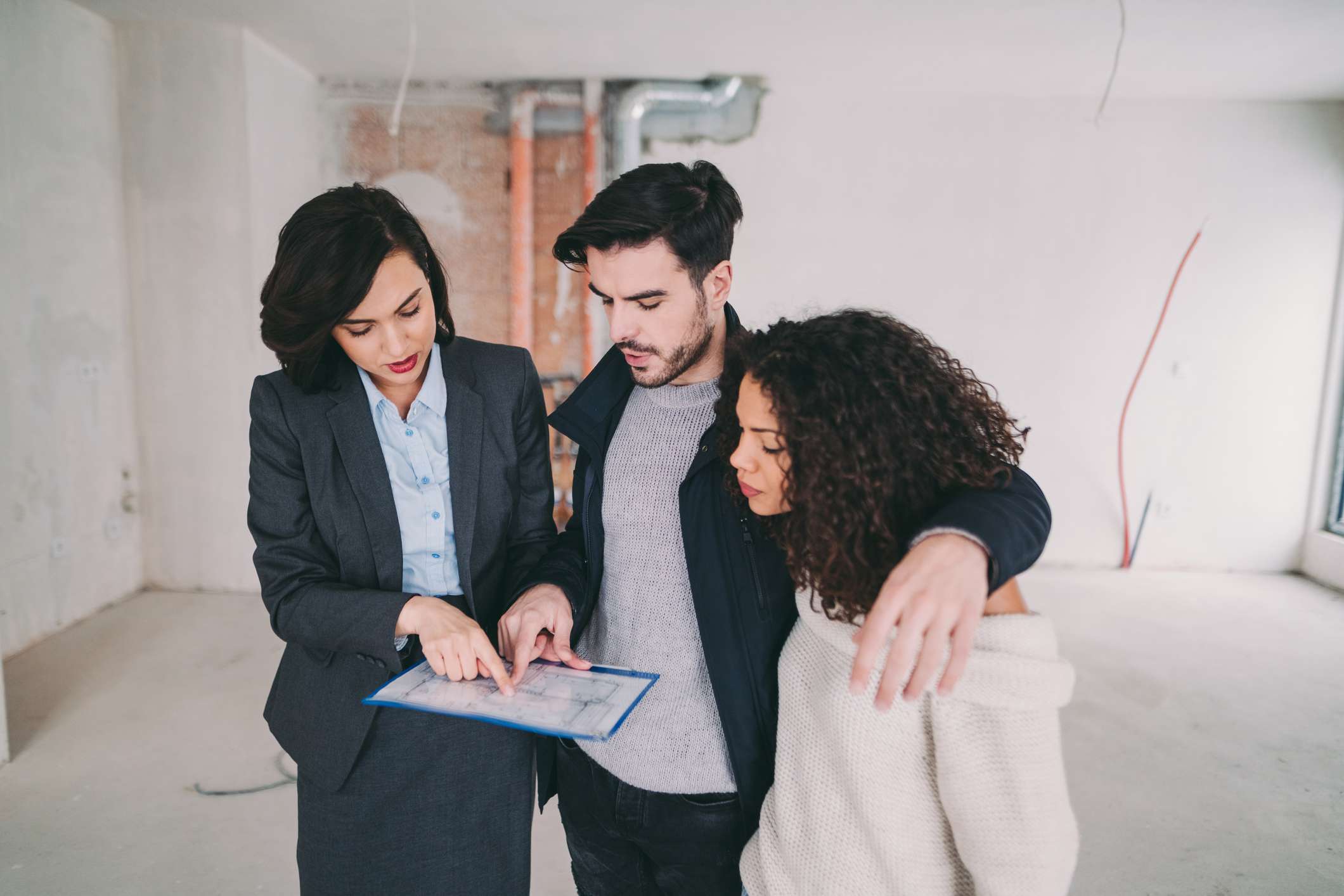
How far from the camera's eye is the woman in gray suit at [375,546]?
988mm

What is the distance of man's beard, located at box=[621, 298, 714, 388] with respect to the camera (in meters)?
1.14

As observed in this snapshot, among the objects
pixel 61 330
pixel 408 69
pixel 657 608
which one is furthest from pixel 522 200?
pixel 657 608

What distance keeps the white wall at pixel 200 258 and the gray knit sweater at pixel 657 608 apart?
10.4 feet

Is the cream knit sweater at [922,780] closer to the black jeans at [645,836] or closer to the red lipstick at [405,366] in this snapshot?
the black jeans at [645,836]

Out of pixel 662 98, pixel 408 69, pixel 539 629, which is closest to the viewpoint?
pixel 539 629

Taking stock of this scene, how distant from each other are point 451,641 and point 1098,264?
4.54 m

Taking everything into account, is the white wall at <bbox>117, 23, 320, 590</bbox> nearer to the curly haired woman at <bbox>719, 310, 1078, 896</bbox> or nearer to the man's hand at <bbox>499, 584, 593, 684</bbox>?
the man's hand at <bbox>499, 584, 593, 684</bbox>

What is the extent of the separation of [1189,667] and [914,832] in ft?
10.5

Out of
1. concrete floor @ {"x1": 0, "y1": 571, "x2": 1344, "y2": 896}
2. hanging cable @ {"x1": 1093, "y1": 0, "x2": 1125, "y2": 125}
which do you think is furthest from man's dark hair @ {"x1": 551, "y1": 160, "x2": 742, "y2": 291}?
hanging cable @ {"x1": 1093, "y1": 0, "x2": 1125, "y2": 125}

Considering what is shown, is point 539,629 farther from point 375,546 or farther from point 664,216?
point 664,216

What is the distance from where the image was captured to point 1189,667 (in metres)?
3.22

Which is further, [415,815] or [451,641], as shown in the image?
[415,815]

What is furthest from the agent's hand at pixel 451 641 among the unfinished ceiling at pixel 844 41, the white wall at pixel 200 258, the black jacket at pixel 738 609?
the white wall at pixel 200 258

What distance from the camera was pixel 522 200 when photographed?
13.7ft
